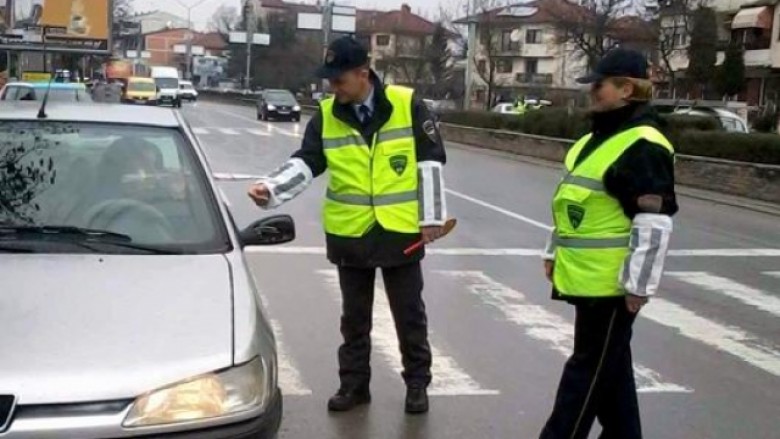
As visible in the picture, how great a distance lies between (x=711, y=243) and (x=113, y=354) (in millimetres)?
10976

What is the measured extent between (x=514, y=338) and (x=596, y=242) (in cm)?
319

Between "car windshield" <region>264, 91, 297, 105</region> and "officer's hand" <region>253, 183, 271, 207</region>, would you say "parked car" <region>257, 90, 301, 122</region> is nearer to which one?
"car windshield" <region>264, 91, 297, 105</region>

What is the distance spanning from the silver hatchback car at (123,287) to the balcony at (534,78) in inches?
3363

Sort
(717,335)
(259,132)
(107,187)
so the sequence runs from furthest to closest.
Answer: (259,132) < (717,335) < (107,187)

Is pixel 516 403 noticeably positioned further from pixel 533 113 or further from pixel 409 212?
pixel 533 113

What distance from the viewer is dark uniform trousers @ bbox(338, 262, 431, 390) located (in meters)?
5.35

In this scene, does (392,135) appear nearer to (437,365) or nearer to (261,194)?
(261,194)

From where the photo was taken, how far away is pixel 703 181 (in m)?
20.5

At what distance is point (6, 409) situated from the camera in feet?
9.78

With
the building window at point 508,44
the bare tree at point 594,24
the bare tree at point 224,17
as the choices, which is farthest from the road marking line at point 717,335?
the bare tree at point 224,17

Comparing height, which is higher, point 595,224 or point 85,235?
point 595,224

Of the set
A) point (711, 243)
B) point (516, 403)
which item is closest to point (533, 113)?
point (711, 243)

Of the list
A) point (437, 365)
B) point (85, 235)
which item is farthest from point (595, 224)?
point (437, 365)

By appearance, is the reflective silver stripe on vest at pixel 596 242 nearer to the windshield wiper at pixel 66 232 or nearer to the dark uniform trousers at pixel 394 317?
the dark uniform trousers at pixel 394 317
